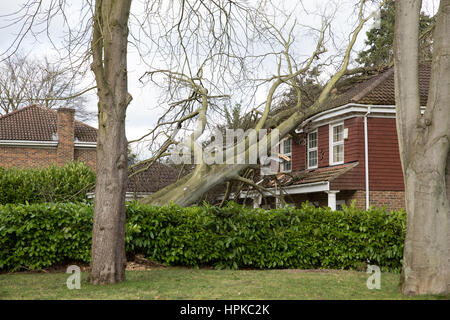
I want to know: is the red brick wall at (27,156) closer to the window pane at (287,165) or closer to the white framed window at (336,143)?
the window pane at (287,165)

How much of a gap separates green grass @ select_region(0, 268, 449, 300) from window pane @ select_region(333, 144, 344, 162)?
11.3 metres

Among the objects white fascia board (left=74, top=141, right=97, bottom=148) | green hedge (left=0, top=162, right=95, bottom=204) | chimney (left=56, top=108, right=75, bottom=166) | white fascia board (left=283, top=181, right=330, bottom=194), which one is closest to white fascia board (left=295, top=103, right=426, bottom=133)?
white fascia board (left=283, top=181, right=330, bottom=194)

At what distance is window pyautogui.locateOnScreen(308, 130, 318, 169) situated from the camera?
2333cm

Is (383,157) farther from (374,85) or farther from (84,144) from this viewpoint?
(84,144)

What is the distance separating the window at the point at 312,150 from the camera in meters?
23.3

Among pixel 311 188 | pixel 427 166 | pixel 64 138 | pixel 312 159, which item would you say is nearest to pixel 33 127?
pixel 64 138

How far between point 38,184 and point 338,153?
13553 millimetres

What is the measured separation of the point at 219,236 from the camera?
12.3 meters

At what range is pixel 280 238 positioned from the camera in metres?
12.6

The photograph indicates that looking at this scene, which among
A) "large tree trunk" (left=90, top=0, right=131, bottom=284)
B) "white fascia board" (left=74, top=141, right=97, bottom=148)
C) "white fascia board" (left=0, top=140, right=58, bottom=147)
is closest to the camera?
"large tree trunk" (left=90, top=0, right=131, bottom=284)

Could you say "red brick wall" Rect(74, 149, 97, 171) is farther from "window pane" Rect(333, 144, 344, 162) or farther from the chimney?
"window pane" Rect(333, 144, 344, 162)
